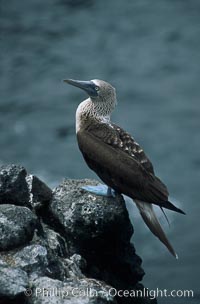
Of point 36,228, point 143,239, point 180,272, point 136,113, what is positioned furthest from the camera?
point 136,113

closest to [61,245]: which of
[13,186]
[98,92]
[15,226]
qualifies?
[13,186]

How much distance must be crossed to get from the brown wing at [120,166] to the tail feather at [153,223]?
0.15m

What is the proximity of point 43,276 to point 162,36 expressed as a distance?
11.7m

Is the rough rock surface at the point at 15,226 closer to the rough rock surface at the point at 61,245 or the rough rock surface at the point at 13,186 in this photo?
the rough rock surface at the point at 61,245

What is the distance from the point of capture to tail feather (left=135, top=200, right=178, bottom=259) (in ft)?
34.0

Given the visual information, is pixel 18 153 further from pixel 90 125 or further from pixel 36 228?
pixel 36 228

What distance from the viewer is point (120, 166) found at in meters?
10.8

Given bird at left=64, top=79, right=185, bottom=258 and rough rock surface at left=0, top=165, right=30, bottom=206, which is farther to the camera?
bird at left=64, top=79, right=185, bottom=258

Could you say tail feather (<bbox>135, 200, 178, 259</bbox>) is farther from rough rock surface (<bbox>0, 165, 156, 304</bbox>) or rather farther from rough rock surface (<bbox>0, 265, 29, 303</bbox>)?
rough rock surface (<bbox>0, 265, 29, 303</bbox>)

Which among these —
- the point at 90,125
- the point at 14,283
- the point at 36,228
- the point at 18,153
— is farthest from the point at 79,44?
the point at 14,283

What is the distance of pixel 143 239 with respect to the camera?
13.6 m

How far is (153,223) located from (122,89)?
7750 millimetres

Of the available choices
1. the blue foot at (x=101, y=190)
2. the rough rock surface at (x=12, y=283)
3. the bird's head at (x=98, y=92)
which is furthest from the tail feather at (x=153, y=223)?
the rough rock surface at (x=12, y=283)

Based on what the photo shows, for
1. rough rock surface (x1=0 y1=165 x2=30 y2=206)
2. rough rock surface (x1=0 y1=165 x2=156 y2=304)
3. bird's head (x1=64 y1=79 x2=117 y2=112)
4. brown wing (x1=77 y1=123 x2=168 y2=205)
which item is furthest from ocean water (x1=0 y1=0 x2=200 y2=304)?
rough rock surface (x1=0 y1=165 x2=30 y2=206)
